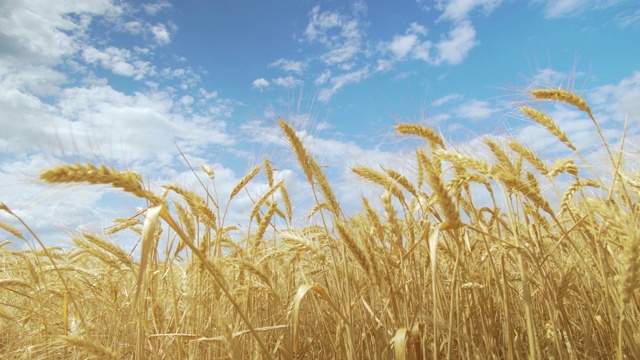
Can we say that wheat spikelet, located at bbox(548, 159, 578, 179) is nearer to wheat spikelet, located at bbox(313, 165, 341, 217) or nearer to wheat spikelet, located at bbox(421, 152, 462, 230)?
wheat spikelet, located at bbox(421, 152, 462, 230)

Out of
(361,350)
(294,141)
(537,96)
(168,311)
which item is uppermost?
(537,96)

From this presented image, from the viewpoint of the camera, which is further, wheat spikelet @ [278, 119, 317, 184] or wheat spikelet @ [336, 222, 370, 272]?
wheat spikelet @ [278, 119, 317, 184]

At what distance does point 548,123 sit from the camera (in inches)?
111

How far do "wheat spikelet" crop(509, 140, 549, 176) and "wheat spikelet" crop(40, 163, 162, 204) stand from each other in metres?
2.27

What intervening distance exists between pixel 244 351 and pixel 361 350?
0.64 m

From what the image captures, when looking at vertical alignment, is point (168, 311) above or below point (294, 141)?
below

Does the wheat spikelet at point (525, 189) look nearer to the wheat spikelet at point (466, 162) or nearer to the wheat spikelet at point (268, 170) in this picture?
the wheat spikelet at point (466, 162)

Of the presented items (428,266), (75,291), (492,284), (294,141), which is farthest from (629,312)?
(75,291)

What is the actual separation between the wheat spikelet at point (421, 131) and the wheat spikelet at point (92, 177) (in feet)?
5.58

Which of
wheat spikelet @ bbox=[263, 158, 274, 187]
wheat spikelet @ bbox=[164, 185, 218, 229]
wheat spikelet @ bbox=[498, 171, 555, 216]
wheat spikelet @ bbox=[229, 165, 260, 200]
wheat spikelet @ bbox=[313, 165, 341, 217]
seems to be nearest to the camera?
wheat spikelet @ bbox=[498, 171, 555, 216]

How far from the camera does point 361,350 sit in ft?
7.57

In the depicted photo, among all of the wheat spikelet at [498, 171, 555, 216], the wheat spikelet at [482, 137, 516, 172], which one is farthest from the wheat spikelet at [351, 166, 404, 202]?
the wheat spikelet at [498, 171, 555, 216]

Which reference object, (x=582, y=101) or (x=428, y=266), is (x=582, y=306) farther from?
(x=582, y=101)

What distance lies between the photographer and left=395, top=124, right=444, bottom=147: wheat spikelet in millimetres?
2502
